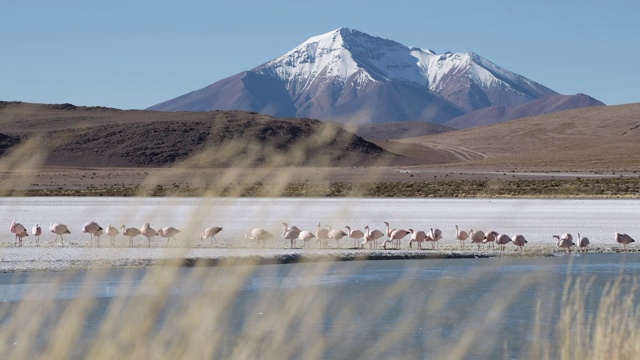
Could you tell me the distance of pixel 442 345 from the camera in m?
9.50

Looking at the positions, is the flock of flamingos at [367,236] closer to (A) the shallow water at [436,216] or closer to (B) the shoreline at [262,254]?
(B) the shoreline at [262,254]

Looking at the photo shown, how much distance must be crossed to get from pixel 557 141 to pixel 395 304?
129563 mm

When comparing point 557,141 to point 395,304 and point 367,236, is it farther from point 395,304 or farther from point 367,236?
point 395,304

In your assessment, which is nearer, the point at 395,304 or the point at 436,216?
the point at 395,304

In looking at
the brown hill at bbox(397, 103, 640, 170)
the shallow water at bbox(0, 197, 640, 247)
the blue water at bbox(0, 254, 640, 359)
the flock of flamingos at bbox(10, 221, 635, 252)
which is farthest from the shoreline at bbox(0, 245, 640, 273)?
the brown hill at bbox(397, 103, 640, 170)

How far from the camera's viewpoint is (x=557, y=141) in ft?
450

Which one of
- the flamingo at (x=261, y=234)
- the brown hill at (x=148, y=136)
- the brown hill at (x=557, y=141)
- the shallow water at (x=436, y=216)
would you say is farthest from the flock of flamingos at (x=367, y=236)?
the brown hill at (x=148, y=136)

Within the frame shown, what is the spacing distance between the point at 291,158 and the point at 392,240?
18094mm

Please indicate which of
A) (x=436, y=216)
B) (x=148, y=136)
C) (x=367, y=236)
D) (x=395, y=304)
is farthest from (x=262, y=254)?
(x=148, y=136)

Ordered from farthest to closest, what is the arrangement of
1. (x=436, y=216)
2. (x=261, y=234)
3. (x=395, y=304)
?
1. (x=436, y=216)
2. (x=261, y=234)
3. (x=395, y=304)

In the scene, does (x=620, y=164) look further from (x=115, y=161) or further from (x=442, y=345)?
(x=442, y=345)

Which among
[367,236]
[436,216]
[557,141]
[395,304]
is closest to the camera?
[395,304]

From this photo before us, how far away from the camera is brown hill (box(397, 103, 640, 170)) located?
10356 cm

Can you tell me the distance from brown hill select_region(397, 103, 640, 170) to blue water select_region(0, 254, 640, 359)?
3176 inches
